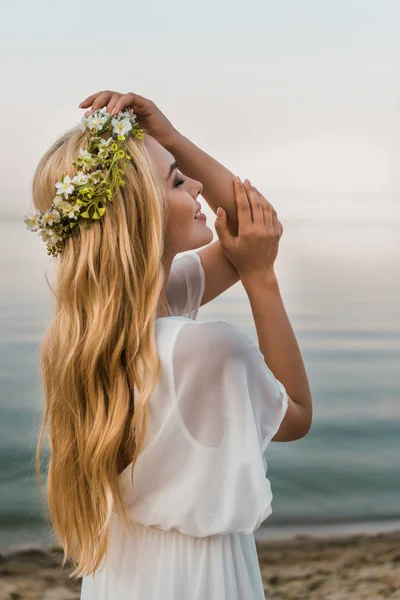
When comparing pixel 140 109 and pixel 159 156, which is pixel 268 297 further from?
pixel 140 109

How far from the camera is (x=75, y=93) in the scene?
13.5 feet

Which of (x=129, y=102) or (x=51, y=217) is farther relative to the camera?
(x=129, y=102)

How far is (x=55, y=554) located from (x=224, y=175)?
3.06 m

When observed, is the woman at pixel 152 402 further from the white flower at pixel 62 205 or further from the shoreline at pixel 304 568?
the shoreline at pixel 304 568

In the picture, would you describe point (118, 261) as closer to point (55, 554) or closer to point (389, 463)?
point (55, 554)

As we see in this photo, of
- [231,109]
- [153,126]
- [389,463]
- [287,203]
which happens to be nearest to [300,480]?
[389,463]

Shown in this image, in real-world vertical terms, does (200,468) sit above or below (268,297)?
below

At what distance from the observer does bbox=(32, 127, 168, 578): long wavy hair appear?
1287 mm

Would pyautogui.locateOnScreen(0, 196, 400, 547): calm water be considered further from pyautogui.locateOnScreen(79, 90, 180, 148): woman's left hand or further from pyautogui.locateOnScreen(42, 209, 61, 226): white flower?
pyautogui.locateOnScreen(42, 209, 61, 226): white flower

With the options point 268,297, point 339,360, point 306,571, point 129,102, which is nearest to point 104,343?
point 268,297

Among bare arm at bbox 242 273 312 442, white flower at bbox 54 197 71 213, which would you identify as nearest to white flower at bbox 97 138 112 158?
white flower at bbox 54 197 71 213

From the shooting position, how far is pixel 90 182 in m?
1.31

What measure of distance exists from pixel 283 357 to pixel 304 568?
2863mm

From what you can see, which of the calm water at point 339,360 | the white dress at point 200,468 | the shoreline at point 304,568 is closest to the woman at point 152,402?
the white dress at point 200,468
